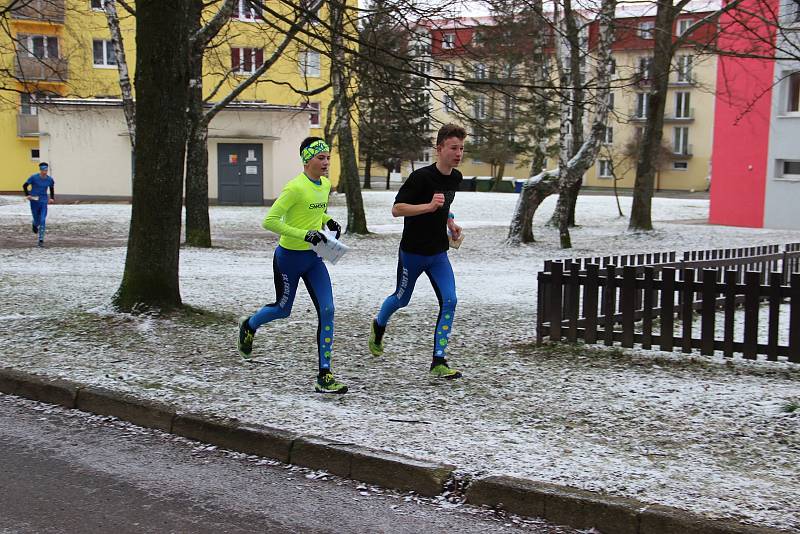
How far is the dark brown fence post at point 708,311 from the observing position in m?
8.56

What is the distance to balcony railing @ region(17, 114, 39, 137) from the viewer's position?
4959 cm

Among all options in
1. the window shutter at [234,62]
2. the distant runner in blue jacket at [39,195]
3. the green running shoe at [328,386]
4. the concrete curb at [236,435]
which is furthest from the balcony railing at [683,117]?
the concrete curb at [236,435]

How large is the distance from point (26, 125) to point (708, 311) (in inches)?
1888

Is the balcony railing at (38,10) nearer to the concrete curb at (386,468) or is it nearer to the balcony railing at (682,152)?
the concrete curb at (386,468)

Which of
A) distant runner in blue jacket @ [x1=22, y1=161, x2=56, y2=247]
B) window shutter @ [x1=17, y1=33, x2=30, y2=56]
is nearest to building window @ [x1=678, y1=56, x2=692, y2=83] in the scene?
window shutter @ [x1=17, y1=33, x2=30, y2=56]

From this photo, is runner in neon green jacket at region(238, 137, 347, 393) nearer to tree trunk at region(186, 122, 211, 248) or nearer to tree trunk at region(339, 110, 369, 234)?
tree trunk at region(186, 122, 211, 248)

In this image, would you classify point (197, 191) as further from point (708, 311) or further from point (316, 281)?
point (708, 311)

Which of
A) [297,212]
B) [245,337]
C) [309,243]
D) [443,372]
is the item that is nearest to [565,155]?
[443,372]

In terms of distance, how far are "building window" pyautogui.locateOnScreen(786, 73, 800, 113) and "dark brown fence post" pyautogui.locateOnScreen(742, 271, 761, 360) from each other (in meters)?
25.4

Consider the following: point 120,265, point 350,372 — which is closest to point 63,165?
point 120,265

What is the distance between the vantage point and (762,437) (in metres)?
6.03

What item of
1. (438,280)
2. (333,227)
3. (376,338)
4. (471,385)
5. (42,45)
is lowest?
(471,385)

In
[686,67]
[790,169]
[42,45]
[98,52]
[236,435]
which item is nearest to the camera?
[236,435]

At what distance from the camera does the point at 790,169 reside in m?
31.7
